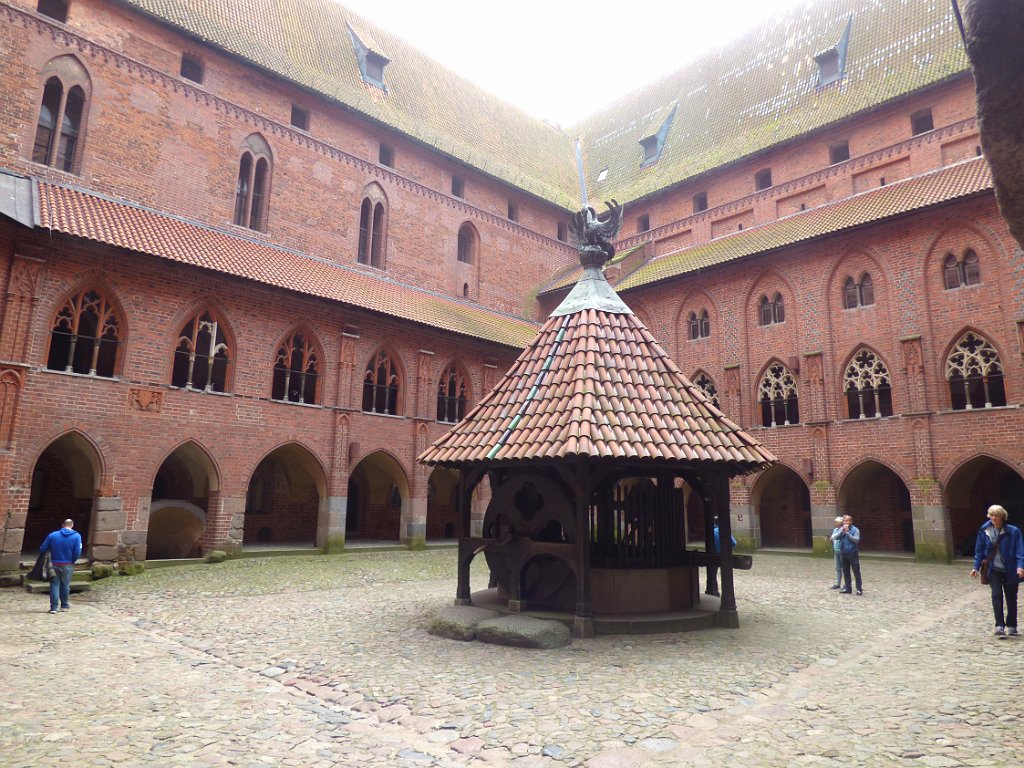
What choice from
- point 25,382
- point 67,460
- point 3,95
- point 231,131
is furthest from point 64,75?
point 67,460

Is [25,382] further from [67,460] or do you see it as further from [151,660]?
[151,660]

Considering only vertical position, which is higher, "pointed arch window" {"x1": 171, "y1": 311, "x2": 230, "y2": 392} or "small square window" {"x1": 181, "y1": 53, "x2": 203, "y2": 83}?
"small square window" {"x1": 181, "y1": 53, "x2": 203, "y2": 83}

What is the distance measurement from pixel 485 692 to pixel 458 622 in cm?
208

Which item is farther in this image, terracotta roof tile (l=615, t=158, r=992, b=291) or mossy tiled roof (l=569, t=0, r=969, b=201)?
mossy tiled roof (l=569, t=0, r=969, b=201)

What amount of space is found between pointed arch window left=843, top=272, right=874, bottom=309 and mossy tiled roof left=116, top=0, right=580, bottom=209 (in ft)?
42.0

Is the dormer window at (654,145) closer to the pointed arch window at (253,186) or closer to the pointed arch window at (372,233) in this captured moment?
the pointed arch window at (372,233)

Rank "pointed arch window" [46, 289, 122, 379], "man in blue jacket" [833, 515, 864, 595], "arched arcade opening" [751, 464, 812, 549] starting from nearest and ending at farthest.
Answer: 1. "man in blue jacket" [833, 515, 864, 595]
2. "pointed arch window" [46, 289, 122, 379]
3. "arched arcade opening" [751, 464, 812, 549]

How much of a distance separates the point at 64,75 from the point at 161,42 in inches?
112

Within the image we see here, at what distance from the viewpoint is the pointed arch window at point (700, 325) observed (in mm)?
22891

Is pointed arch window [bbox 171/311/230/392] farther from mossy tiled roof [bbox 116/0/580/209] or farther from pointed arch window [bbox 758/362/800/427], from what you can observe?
pointed arch window [bbox 758/362/800/427]

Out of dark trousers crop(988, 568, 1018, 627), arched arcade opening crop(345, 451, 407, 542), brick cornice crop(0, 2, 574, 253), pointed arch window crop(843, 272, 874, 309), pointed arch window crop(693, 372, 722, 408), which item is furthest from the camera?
pointed arch window crop(693, 372, 722, 408)

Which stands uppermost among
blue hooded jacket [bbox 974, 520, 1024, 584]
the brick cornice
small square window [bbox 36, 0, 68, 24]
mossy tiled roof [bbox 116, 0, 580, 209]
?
mossy tiled roof [bbox 116, 0, 580, 209]

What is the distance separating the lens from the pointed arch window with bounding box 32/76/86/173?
15.3 m

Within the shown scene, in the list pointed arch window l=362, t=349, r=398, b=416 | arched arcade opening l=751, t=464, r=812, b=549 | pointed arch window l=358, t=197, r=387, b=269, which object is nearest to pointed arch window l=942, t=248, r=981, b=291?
arched arcade opening l=751, t=464, r=812, b=549
